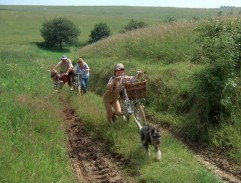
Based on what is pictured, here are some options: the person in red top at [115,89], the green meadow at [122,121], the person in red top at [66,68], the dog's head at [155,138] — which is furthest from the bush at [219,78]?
the person in red top at [66,68]

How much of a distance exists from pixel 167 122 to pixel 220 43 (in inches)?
103

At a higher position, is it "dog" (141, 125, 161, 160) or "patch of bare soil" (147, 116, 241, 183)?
"dog" (141, 125, 161, 160)

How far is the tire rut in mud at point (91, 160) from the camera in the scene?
23.7 feet

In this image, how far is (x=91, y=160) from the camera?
825cm

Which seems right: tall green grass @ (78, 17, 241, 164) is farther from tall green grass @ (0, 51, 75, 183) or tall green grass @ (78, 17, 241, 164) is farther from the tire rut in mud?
tall green grass @ (0, 51, 75, 183)

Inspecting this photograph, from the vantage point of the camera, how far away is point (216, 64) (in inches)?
382

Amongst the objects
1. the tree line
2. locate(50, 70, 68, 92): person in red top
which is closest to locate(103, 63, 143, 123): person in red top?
locate(50, 70, 68, 92): person in red top

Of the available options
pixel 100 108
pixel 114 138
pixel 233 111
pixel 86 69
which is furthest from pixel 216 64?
pixel 86 69

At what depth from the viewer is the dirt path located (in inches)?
284

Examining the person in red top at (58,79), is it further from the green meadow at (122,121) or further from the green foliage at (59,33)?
the green foliage at (59,33)

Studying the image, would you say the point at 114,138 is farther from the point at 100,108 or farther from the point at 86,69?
the point at 86,69

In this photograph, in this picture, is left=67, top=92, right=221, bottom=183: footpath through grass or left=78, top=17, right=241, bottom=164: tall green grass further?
left=78, top=17, right=241, bottom=164: tall green grass

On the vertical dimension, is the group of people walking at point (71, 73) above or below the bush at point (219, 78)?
below

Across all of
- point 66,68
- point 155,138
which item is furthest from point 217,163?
point 66,68
